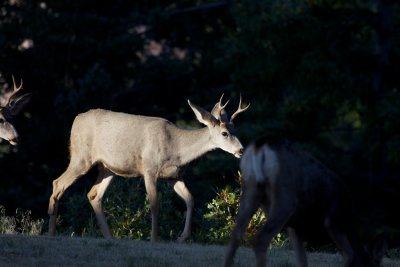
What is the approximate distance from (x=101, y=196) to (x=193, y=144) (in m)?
1.30

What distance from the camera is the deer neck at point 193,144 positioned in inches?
607

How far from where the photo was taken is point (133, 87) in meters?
32.8

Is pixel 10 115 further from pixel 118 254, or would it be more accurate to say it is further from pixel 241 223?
pixel 241 223

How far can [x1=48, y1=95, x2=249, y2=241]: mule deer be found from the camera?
49.7 ft

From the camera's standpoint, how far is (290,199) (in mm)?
10586

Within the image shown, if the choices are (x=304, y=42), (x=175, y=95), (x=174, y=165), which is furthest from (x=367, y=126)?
(x=174, y=165)

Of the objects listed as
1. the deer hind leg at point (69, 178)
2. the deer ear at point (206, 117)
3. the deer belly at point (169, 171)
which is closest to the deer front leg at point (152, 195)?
the deer belly at point (169, 171)

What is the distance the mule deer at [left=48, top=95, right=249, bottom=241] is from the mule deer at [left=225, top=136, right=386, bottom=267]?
3.99 m

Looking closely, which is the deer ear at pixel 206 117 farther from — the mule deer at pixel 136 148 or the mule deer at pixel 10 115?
the mule deer at pixel 10 115

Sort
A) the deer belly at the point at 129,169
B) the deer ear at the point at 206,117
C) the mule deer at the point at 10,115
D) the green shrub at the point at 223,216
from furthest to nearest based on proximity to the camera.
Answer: the mule deer at the point at 10,115 < the deer ear at the point at 206,117 < the deer belly at the point at 129,169 < the green shrub at the point at 223,216

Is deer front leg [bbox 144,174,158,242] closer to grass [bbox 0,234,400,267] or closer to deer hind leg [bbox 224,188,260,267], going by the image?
grass [bbox 0,234,400,267]

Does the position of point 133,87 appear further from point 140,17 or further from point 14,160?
point 14,160

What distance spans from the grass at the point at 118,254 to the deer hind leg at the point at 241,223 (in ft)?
3.63

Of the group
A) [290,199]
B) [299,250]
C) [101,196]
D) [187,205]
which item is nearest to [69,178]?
[101,196]
